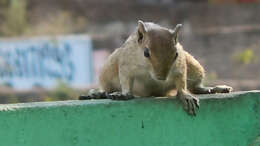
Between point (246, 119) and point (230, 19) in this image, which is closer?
point (246, 119)

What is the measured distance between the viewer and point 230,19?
20.8 metres

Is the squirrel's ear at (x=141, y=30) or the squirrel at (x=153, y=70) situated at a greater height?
the squirrel's ear at (x=141, y=30)

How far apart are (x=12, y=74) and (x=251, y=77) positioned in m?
5.42

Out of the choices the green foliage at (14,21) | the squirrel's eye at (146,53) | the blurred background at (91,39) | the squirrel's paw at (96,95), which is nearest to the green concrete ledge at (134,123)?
the squirrel's eye at (146,53)

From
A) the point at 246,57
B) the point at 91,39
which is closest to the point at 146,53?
the point at 246,57

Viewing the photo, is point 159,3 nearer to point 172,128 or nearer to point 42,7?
point 42,7

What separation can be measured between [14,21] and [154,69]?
49.8ft

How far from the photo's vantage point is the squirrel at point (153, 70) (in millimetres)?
4594

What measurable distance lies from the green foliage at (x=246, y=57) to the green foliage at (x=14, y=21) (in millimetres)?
5453

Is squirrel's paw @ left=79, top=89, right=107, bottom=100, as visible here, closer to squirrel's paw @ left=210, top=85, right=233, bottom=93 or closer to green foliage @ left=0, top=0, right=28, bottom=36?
squirrel's paw @ left=210, top=85, right=233, bottom=93

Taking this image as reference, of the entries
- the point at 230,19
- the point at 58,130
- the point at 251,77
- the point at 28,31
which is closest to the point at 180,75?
the point at 58,130

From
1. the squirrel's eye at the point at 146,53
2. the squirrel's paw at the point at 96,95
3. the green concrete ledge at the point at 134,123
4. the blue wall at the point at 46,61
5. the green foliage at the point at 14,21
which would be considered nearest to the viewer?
the green concrete ledge at the point at 134,123

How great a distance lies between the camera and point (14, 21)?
1948 centimetres

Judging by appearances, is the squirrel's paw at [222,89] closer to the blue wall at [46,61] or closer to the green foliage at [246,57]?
the blue wall at [46,61]
